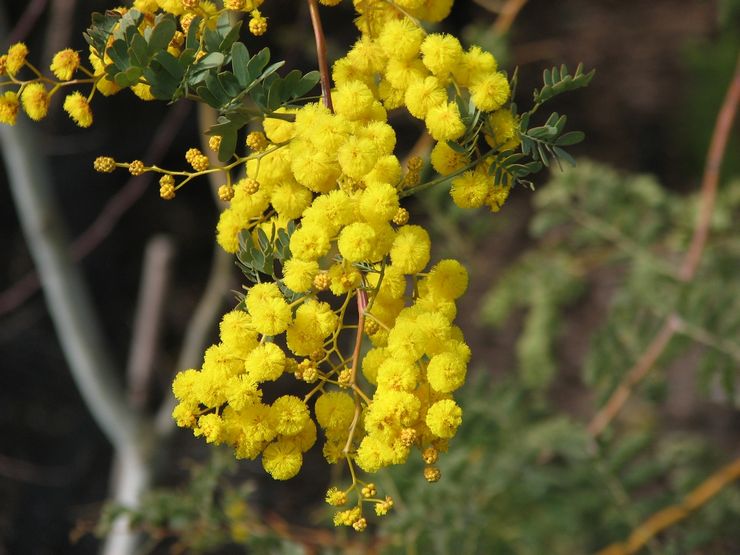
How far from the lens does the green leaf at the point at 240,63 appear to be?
1.54 feet

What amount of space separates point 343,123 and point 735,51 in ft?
7.25

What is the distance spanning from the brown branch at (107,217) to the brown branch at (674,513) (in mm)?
983

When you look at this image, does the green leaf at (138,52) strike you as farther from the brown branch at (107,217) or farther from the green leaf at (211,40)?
the brown branch at (107,217)

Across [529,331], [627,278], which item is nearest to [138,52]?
[627,278]

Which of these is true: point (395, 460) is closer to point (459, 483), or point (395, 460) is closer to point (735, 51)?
point (459, 483)

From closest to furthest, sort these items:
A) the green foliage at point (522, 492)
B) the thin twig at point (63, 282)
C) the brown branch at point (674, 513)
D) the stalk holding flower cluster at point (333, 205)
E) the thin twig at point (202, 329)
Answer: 1. the stalk holding flower cluster at point (333, 205)
2. the green foliage at point (522, 492)
3. the brown branch at point (674, 513)
4. the thin twig at point (63, 282)
5. the thin twig at point (202, 329)

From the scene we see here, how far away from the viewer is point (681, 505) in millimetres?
1208

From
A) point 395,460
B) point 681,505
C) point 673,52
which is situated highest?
point 395,460

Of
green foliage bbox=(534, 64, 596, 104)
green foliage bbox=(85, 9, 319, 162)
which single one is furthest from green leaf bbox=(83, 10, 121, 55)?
green foliage bbox=(534, 64, 596, 104)

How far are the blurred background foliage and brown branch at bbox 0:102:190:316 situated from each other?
4.4 inches

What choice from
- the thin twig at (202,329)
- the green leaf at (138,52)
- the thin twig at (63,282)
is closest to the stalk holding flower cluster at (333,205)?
the green leaf at (138,52)

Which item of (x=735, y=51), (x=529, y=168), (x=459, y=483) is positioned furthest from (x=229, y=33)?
(x=735, y=51)

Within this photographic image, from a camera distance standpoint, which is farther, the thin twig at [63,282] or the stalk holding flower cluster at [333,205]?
the thin twig at [63,282]

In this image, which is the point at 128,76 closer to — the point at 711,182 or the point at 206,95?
the point at 206,95
